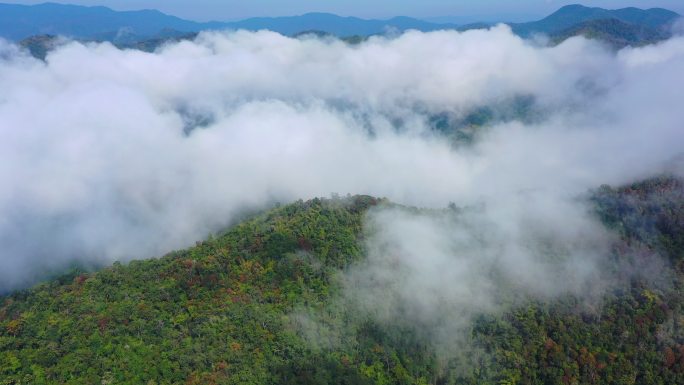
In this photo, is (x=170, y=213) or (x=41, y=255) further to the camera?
(x=170, y=213)

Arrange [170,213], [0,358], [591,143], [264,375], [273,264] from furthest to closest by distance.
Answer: [591,143]
[170,213]
[273,264]
[264,375]
[0,358]

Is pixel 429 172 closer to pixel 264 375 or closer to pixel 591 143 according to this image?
pixel 591 143

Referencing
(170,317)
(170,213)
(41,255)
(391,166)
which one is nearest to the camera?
(170,317)

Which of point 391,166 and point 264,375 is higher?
point 264,375

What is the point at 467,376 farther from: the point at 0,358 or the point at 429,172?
the point at 429,172

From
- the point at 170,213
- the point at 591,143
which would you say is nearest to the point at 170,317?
the point at 170,213

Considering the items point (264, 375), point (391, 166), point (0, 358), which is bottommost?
point (391, 166)
